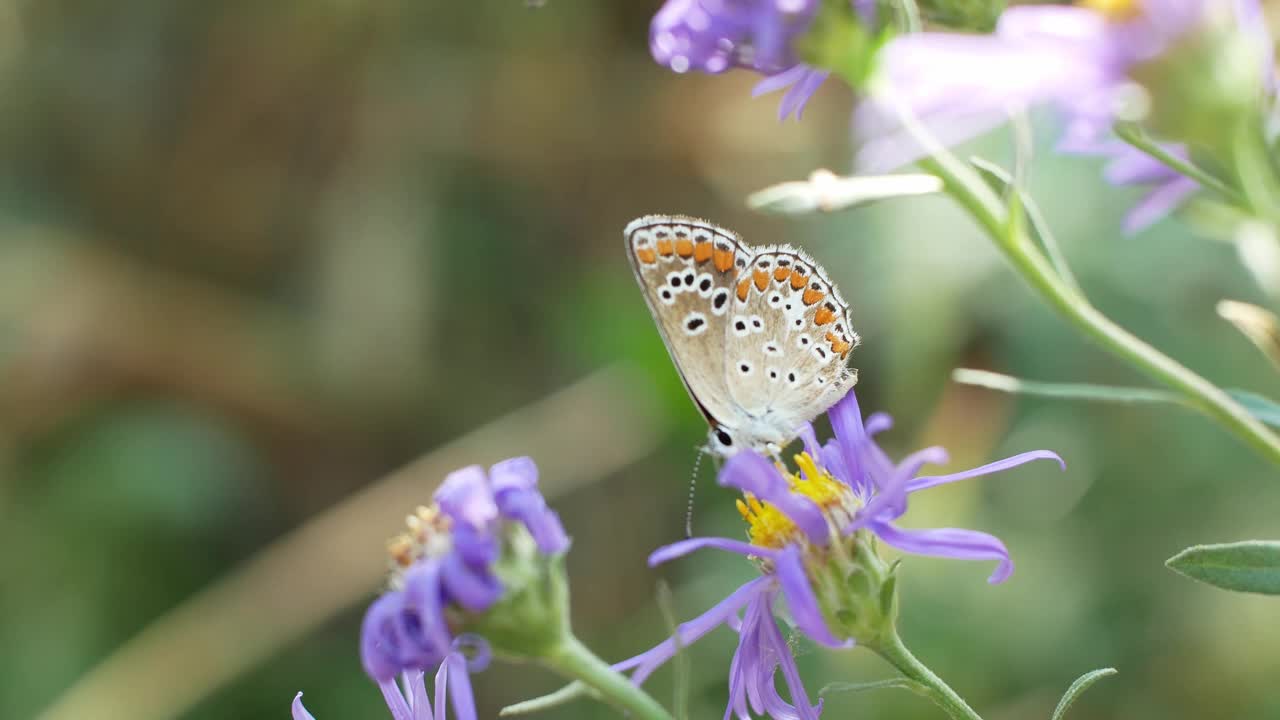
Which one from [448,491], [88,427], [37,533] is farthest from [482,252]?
[448,491]

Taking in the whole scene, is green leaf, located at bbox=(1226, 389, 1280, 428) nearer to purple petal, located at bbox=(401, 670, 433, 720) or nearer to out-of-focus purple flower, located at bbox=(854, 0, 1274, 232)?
out-of-focus purple flower, located at bbox=(854, 0, 1274, 232)

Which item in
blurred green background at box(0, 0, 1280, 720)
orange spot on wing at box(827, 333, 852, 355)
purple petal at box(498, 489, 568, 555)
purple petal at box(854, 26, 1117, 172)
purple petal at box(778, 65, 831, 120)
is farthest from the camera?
blurred green background at box(0, 0, 1280, 720)

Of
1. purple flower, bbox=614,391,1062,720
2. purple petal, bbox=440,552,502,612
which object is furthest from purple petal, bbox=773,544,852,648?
purple petal, bbox=440,552,502,612

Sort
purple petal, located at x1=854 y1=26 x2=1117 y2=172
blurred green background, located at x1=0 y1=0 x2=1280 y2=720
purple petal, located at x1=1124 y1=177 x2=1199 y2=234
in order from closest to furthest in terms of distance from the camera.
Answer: purple petal, located at x1=854 y1=26 x2=1117 y2=172 < purple petal, located at x1=1124 y1=177 x2=1199 y2=234 < blurred green background, located at x1=0 y1=0 x2=1280 y2=720

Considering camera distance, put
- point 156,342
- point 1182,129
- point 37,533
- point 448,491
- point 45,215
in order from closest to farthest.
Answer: point 1182,129 < point 448,491 < point 37,533 < point 156,342 < point 45,215

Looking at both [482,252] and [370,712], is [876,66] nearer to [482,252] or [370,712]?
[370,712]

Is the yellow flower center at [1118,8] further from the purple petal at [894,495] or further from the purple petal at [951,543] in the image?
the purple petal at [951,543]
